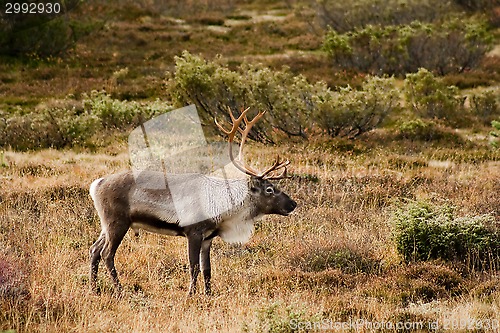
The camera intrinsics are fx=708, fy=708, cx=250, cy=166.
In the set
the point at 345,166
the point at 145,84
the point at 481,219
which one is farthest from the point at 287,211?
the point at 145,84

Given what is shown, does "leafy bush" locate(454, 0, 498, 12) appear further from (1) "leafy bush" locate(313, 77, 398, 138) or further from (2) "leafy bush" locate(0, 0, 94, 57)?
(1) "leafy bush" locate(313, 77, 398, 138)

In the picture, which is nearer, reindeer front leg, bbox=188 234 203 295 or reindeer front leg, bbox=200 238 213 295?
reindeer front leg, bbox=188 234 203 295

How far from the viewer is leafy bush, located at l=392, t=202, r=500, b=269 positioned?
870cm

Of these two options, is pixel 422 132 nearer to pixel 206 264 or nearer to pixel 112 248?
pixel 206 264

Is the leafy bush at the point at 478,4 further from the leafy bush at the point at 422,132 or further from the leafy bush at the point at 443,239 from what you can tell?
the leafy bush at the point at 443,239

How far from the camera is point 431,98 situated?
18312 millimetres

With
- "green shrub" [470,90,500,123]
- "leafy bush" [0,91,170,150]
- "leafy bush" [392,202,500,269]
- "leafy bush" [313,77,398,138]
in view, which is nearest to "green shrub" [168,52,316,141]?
"leafy bush" [313,77,398,138]

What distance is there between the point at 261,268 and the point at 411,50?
17.0m

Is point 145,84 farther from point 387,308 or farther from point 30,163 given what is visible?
point 387,308

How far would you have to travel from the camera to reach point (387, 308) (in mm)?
7082

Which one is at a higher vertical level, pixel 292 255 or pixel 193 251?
pixel 193 251

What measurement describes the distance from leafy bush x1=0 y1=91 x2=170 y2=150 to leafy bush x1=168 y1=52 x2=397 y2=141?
4.47 feet

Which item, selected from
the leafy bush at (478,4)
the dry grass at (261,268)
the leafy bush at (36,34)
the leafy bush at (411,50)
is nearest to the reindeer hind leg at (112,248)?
the dry grass at (261,268)

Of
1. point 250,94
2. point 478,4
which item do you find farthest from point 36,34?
point 478,4
